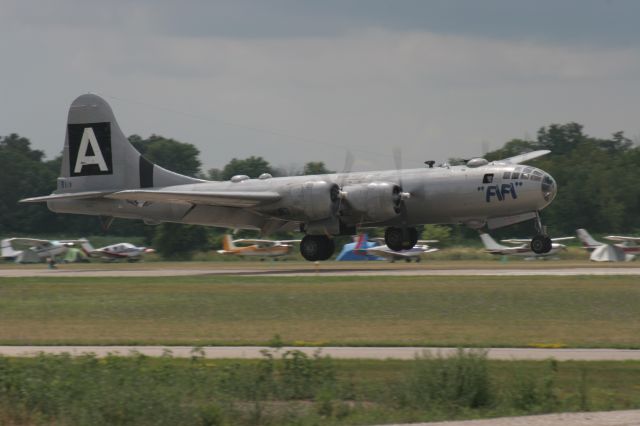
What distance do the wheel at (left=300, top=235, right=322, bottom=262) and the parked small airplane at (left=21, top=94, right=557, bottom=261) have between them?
0.05 meters

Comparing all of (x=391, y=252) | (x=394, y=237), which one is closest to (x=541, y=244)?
(x=394, y=237)

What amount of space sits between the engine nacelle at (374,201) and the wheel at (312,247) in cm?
243

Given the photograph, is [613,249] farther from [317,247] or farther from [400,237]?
[317,247]

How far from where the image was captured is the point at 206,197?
4359 cm

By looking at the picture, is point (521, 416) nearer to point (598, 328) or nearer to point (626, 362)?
point (626, 362)

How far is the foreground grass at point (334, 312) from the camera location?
23.3m

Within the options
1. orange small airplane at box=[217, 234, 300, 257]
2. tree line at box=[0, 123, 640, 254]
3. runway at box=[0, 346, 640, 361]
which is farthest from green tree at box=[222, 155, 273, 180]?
runway at box=[0, 346, 640, 361]

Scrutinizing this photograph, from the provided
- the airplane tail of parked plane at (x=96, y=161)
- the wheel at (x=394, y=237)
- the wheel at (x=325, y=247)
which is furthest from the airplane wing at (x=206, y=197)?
the airplane tail of parked plane at (x=96, y=161)

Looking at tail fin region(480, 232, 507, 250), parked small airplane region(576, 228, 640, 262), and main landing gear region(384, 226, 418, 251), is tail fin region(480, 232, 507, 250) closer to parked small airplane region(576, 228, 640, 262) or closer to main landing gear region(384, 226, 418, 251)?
parked small airplane region(576, 228, 640, 262)

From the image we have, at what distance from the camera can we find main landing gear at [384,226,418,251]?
45.1 m

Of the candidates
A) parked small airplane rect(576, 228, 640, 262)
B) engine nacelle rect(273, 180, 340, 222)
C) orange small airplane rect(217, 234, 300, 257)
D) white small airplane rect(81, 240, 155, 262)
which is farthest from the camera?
white small airplane rect(81, 240, 155, 262)

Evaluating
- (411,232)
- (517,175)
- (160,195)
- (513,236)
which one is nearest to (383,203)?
(411,232)

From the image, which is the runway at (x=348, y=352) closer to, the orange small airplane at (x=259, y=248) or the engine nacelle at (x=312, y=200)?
the engine nacelle at (x=312, y=200)

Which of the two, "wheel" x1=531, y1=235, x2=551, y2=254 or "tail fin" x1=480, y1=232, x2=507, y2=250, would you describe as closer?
"wheel" x1=531, y1=235, x2=551, y2=254
